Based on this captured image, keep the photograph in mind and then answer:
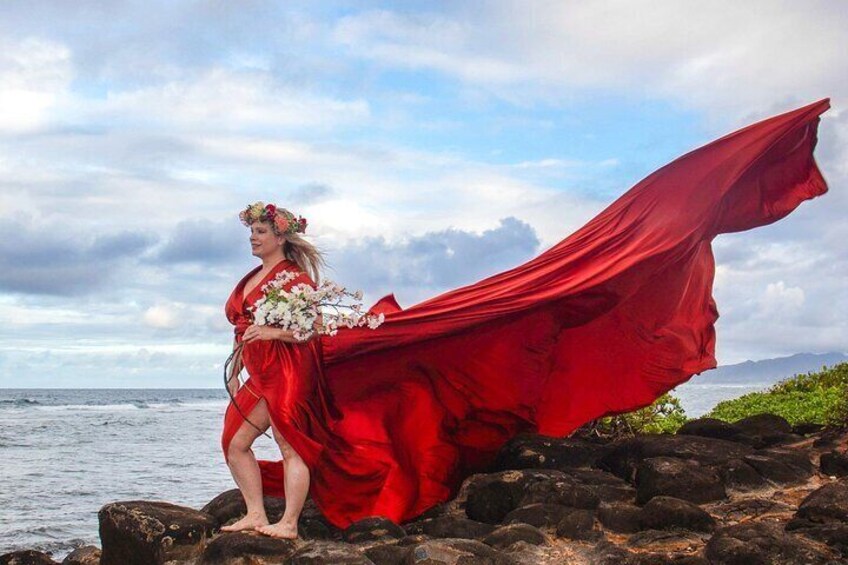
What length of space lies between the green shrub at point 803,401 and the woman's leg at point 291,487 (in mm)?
5780

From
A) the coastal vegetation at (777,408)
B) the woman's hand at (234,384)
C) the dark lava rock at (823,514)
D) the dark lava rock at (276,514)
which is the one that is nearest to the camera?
the dark lava rock at (823,514)

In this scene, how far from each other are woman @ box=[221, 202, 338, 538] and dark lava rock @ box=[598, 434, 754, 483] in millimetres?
2530

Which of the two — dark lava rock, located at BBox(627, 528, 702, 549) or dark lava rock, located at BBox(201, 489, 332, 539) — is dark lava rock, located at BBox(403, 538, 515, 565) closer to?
dark lava rock, located at BBox(627, 528, 702, 549)

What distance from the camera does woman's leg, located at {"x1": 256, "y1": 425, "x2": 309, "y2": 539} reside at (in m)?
7.12

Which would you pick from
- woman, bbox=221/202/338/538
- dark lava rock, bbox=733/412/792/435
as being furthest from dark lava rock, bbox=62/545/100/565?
dark lava rock, bbox=733/412/792/435

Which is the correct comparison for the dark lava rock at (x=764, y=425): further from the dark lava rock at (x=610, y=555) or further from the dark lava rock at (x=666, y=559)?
the dark lava rock at (x=666, y=559)

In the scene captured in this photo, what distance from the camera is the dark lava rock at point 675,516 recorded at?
271 inches

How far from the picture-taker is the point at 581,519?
703cm

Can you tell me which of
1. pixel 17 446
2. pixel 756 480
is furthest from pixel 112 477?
pixel 756 480

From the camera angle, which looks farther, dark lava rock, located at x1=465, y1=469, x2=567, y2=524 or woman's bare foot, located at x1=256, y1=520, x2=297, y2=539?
dark lava rock, located at x1=465, y1=469, x2=567, y2=524

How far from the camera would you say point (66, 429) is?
34.7m

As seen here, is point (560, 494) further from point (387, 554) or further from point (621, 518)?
point (387, 554)

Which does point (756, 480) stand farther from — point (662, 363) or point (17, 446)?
point (17, 446)

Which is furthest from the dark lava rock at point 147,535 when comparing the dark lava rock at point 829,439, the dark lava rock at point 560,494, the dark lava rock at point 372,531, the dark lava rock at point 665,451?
the dark lava rock at point 829,439
